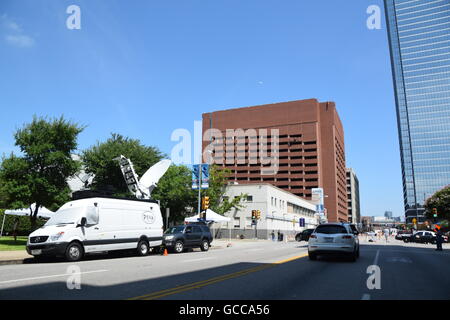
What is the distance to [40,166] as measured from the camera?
1032 inches

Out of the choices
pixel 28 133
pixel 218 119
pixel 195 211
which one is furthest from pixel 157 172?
pixel 218 119

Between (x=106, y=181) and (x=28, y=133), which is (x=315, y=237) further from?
(x=106, y=181)

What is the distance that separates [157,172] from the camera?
108ft

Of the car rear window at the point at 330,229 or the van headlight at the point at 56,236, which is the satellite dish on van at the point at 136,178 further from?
the car rear window at the point at 330,229

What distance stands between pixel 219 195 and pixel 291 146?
71412mm

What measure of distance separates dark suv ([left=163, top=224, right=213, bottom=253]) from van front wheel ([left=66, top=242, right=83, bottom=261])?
257 inches

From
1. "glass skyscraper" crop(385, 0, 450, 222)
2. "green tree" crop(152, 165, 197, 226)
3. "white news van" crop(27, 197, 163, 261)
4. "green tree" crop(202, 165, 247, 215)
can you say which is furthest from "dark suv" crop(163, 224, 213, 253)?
"glass skyscraper" crop(385, 0, 450, 222)

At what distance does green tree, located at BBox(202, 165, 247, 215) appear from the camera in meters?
52.6

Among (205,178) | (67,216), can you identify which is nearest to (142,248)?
(67,216)

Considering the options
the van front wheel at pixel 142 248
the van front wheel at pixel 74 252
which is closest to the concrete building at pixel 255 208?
the van front wheel at pixel 142 248

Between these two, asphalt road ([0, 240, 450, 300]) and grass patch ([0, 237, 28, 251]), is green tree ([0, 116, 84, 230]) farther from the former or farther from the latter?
asphalt road ([0, 240, 450, 300])

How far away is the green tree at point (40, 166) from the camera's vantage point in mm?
24844

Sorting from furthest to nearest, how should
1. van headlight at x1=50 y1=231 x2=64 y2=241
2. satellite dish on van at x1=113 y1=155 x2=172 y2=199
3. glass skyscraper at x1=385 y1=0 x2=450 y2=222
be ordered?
1. glass skyscraper at x1=385 y1=0 x2=450 y2=222
2. satellite dish on van at x1=113 y1=155 x2=172 y2=199
3. van headlight at x1=50 y1=231 x2=64 y2=241

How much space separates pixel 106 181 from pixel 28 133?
16058 mm
